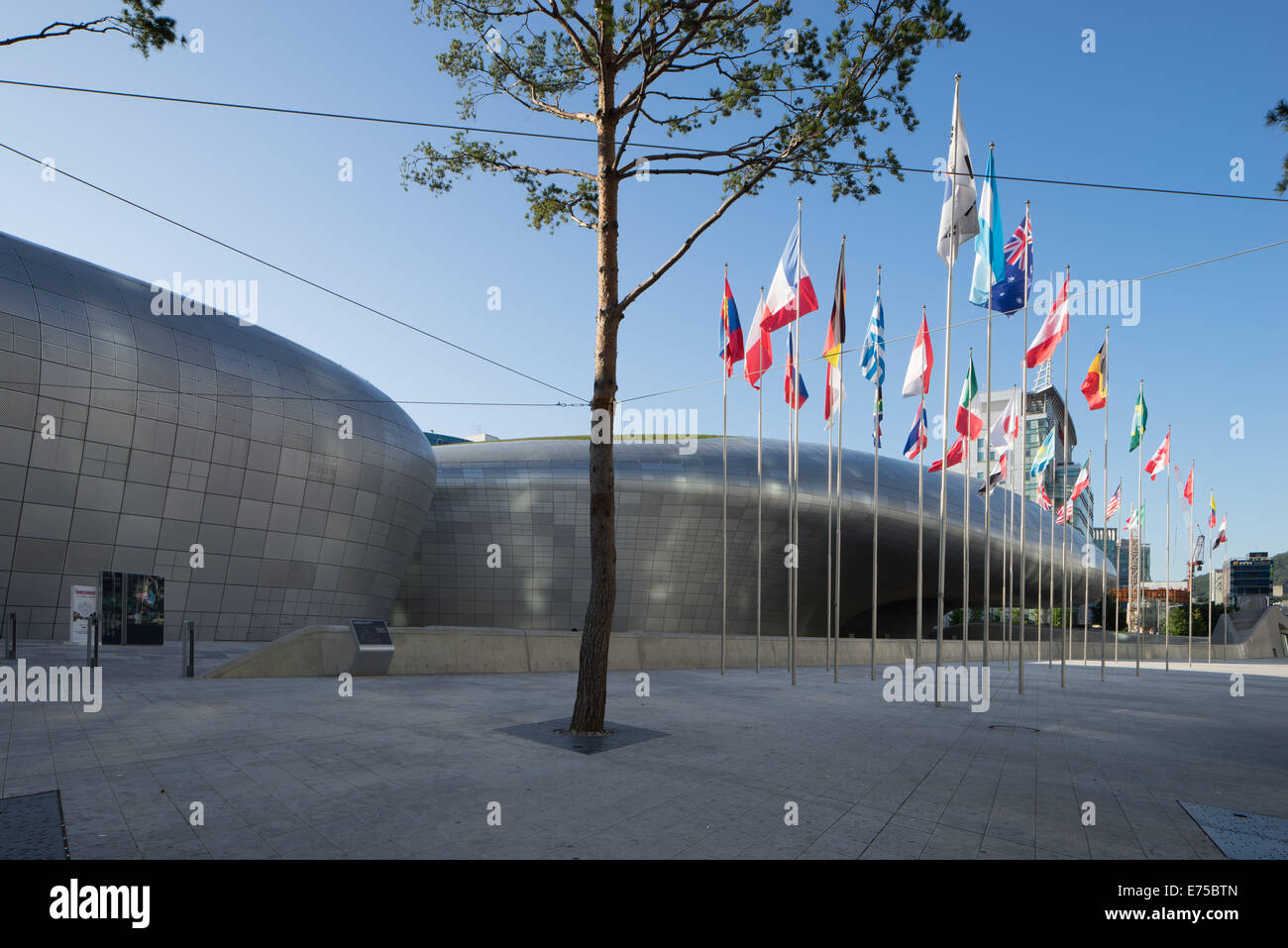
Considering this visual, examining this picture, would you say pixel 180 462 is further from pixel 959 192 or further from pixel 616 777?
pixel 959 192

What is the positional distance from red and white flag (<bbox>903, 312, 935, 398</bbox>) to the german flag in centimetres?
659

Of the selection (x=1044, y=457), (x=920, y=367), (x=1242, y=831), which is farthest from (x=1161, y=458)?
(x=1242, y=831)

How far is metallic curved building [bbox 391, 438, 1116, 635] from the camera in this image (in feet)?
140

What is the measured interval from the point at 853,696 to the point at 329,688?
37.1ft

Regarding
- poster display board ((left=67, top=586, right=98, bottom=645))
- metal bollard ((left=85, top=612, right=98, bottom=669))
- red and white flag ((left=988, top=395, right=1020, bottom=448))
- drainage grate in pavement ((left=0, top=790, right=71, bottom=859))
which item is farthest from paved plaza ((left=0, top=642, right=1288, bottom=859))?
red and white flag ((left=988, top=395, right=1020, bottom=448))

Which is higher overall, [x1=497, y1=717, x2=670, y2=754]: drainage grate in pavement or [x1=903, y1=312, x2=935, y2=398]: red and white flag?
[x1=903, y1=312, x2=935, y2=398]: red and white flag

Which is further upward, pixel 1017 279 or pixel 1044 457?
pixel 1017 279

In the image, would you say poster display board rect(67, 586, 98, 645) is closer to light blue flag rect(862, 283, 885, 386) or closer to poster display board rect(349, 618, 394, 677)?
poster display board rect(349, 618, 394, 677)

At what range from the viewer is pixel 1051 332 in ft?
66.8

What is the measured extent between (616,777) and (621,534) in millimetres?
35622

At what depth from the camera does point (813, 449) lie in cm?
4984

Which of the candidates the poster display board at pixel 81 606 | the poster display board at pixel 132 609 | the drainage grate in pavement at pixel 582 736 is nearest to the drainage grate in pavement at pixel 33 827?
the drainage grate in pavement at pixel 582 736
